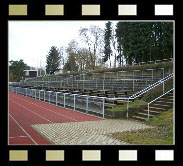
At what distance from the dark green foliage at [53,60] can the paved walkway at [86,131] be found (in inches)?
2510

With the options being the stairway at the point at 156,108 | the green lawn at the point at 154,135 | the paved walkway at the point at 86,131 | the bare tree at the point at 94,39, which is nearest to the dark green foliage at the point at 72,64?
the bare tree at the point at 94,39

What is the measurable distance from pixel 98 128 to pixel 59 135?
1.95 metres

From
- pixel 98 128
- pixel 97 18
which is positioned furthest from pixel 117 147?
pixel 98 128

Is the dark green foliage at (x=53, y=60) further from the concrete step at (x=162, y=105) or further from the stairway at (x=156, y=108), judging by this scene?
the concrete step at (x=162, y=105)

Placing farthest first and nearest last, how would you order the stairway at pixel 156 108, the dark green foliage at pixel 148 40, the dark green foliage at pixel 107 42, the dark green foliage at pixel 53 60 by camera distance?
1. the dark green foliage at pixel 53 60
2. the dark green foliage at pixel 107 42
3. the dark green foliage at pixel 148 40
4. the stairway at pixel 156 108

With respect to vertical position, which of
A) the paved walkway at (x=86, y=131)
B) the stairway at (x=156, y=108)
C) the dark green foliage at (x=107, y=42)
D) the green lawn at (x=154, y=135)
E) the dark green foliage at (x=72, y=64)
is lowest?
the paved walkway at (x=86, y=131)

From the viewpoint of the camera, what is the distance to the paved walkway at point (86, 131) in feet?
25.5

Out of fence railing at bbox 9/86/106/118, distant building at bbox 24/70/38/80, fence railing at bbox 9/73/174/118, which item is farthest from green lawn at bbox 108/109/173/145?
distant building at bbox 24/70/38/80

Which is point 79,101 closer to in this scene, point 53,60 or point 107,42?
point 107,42

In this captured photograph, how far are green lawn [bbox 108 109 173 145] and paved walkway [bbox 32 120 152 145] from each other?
41cm

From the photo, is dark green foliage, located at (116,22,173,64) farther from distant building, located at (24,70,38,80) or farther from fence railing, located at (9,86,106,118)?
distant building, located at (24,70,38,80)

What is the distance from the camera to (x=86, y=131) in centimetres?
938

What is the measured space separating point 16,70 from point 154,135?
76.9 metres

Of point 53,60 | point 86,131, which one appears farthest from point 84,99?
point 53,60
